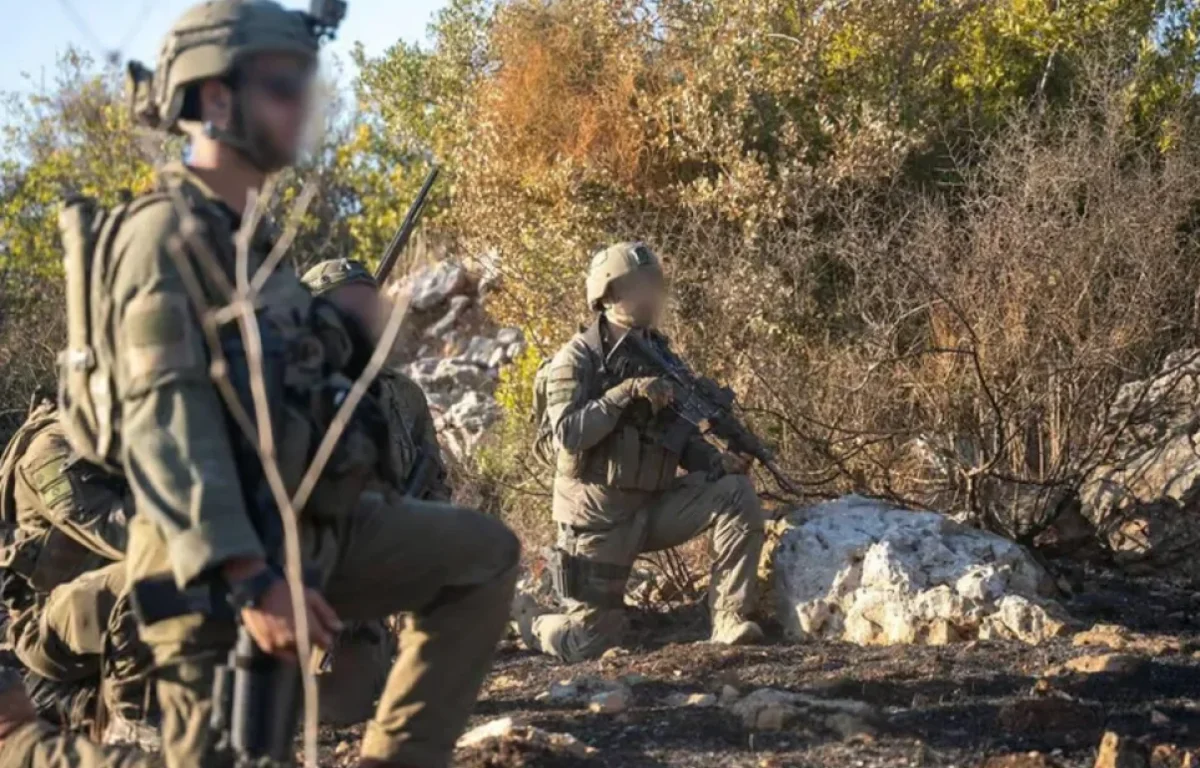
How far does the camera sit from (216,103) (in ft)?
12.4

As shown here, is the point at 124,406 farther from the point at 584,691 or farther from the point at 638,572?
the point at 638,572

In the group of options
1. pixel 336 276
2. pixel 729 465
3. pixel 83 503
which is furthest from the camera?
pixel 729 465

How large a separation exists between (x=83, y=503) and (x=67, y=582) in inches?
11.4

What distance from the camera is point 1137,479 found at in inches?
362

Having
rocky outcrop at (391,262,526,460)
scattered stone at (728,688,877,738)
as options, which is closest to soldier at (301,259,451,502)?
scattered stone at (728,688,877,738)

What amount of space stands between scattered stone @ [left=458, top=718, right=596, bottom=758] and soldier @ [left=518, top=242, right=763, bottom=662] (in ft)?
8.26

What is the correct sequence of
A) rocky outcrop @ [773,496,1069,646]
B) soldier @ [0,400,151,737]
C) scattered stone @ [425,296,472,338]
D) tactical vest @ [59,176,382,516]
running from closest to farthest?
tactical vest @ [59,176,382,516], soldier @ [0,400,151,737], rocky outcrop @ [773,496,1069,646], scattered stone @ [425,296,472,338]

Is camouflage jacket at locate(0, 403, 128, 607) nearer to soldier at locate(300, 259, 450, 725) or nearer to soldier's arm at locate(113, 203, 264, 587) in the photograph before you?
soldier at locate(300, 259, 450, 725)

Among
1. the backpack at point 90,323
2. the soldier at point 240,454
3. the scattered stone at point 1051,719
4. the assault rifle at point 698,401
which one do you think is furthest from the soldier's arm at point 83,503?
the assault rifle at point 698,401

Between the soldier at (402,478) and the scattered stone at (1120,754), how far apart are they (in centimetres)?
225

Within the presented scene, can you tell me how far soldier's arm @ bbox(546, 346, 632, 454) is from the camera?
25.6 feet

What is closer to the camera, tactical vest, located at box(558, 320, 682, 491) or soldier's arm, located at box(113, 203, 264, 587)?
soldier's arm, located at box(113, 203, 264, 587)

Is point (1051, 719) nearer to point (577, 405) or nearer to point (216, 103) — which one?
point (577, 405)

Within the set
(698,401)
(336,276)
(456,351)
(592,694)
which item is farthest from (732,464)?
(456,351)
